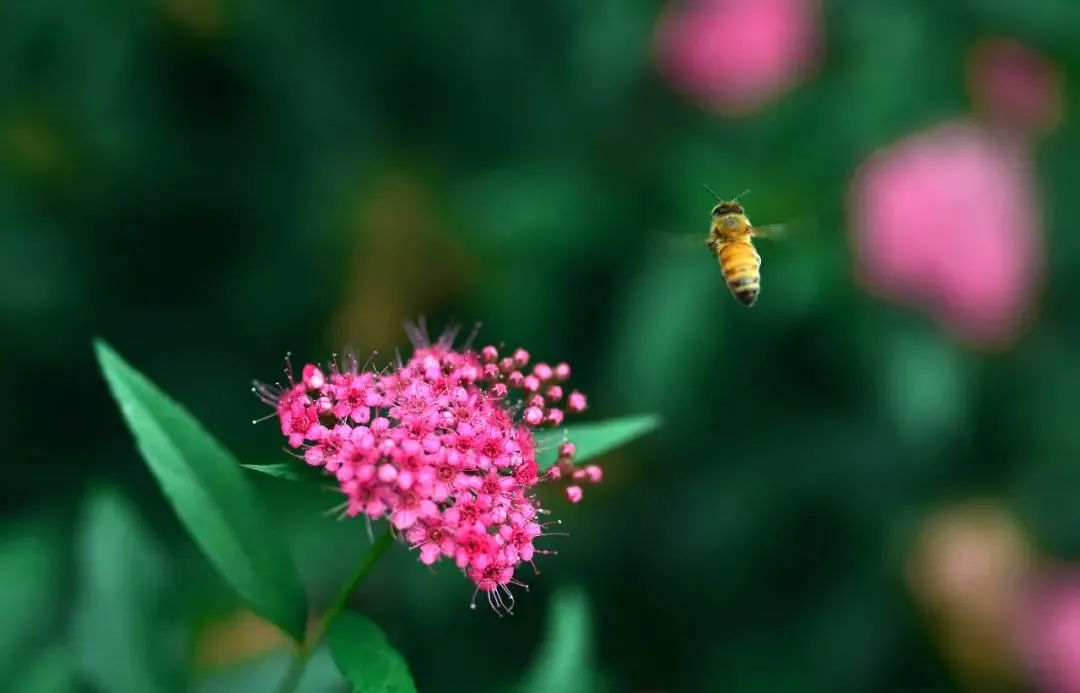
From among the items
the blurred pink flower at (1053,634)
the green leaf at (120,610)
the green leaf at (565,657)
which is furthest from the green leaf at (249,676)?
the blurred pink flower at (1053,634)

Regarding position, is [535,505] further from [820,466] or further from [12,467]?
[12,467]

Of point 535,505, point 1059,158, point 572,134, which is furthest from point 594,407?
point 535,505

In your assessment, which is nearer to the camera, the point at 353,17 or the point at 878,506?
the point at 878,506

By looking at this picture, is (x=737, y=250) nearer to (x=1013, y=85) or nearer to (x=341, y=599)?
(x=341, y=599)

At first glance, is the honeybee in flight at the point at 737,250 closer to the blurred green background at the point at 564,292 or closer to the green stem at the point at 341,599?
the green stem at the point at 341,599

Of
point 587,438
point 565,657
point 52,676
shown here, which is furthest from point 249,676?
point 587,438

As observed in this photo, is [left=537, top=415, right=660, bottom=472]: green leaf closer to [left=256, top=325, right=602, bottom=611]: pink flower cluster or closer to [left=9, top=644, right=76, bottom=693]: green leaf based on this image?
[left=256, top=325, right=602, bottom=611]: pink flower cluster
